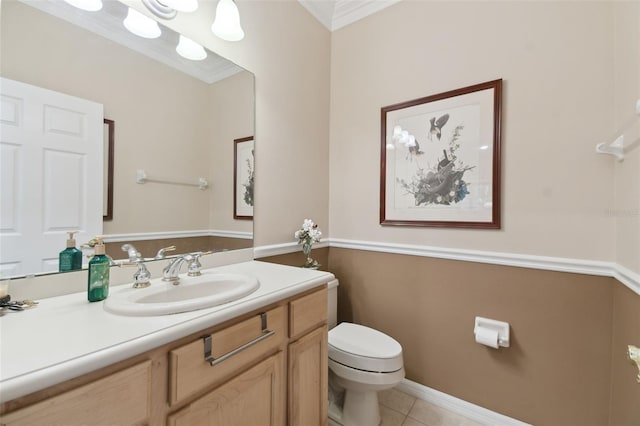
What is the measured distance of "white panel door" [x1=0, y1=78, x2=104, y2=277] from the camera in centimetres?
85

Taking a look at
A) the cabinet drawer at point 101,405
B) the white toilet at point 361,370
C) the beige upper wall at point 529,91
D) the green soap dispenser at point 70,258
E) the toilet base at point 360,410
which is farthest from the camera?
the toilet base at point 360,410

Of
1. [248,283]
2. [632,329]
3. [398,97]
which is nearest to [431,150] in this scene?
[398,97]

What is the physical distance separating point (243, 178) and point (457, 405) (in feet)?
6.10

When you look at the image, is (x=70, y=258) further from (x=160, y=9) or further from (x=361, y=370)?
(x=361, y=370)

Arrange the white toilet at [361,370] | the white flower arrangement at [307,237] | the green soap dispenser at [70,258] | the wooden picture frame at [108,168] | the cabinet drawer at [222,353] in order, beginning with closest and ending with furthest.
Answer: the cabinet drawer at [222,353] < the green soap dispenser at [70,258] < the wooden picture frame at [108,168] < the white toilet at [361,370] < the white flower arrangement at [307,237]

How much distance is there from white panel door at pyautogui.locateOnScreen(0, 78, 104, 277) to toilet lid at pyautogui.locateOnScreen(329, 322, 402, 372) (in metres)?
1.28

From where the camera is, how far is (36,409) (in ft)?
1.66

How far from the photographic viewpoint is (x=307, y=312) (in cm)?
114

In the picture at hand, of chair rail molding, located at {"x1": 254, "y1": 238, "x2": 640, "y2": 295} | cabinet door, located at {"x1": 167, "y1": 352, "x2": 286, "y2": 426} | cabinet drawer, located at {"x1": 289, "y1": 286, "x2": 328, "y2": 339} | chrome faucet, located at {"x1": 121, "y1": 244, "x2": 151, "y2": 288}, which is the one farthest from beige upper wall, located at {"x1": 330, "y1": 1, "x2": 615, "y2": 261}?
chrome faucet, located at {"x1": 121, "y1": 244, "x2": 151, "y2": 288}

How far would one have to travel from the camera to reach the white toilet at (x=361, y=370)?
1.38m

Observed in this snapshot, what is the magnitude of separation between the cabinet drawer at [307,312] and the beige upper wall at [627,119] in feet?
4.04

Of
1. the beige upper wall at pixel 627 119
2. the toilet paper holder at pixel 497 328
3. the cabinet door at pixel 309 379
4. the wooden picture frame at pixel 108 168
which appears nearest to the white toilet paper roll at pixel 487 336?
the toilet paper holder at pixel 497 328

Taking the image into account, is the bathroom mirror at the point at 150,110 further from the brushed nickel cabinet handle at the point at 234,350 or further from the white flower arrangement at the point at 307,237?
the brushed nickel cabinet handle at the point at 234,350

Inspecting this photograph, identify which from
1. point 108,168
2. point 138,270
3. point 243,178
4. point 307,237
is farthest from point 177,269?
point 307,237
